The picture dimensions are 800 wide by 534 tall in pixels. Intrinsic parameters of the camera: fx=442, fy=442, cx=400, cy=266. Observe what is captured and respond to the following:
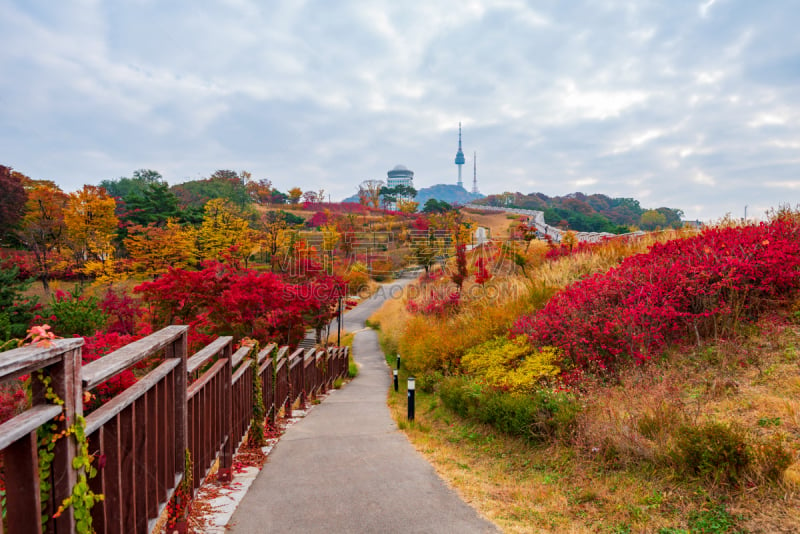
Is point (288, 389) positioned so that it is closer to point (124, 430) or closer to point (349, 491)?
point (349, 491)

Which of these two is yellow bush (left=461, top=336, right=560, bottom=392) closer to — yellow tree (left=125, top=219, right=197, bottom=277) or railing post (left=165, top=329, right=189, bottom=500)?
railing post (left=165, top=329, right=189, bottom=500)

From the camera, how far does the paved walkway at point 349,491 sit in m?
3.25

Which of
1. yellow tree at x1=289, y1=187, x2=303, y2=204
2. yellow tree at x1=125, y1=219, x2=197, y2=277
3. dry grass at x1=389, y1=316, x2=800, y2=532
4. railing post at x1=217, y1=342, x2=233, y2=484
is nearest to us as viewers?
dry grass at x1=389, y1=316, x2=800, y2=532

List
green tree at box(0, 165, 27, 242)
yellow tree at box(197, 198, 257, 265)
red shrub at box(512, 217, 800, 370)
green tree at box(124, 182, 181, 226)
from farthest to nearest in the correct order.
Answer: green tree at box(124, 182, 181, 226)
yellow tree at box(197, 198, 257, 265)
green tree at box(0, 165, 27, 242)
red shrub at box(512, 217, 800, 370)

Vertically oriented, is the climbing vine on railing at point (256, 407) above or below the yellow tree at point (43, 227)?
below

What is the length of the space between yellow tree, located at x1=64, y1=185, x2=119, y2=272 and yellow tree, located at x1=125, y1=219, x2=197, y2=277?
1524 mm

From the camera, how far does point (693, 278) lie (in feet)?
23.9

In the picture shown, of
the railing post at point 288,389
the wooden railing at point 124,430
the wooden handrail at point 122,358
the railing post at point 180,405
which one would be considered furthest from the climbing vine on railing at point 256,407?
the wooden handrail at point 122,358

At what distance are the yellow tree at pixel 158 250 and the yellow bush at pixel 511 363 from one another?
2701cm

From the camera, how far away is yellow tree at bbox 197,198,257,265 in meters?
35.6

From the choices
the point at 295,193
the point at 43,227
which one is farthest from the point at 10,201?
the point at 295,193

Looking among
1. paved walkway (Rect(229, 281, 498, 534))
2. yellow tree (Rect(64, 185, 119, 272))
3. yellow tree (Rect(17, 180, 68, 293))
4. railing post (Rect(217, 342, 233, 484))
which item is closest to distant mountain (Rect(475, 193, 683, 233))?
yellow tree (Rect(64, 185, 119, 272))

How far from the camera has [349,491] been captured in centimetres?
383

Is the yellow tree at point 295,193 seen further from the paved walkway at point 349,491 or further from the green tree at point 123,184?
the paved walkway at point 349,491
